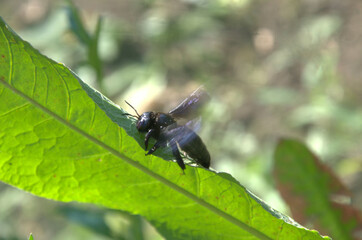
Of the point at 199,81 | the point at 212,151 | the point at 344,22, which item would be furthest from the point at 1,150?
the point at 344,22

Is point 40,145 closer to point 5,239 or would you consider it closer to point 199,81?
point 5,239

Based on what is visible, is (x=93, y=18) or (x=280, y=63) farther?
(x=93, y=18)

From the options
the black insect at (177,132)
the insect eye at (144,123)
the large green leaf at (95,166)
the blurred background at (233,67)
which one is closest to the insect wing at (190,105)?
the black insect at (177,132)

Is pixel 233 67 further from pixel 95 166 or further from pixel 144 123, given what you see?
pixel 95 166

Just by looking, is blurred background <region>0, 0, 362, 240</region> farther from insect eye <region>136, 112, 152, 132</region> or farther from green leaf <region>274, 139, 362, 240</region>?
insect eye <region>136, 112, 152, 132</region>

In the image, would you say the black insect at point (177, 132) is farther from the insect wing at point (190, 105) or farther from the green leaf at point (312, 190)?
the green leaf at point (312, 190)

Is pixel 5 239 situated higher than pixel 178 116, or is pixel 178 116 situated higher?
pixel 178 116

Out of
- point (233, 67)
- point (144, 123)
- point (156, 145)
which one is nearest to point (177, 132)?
point (144, 123)
